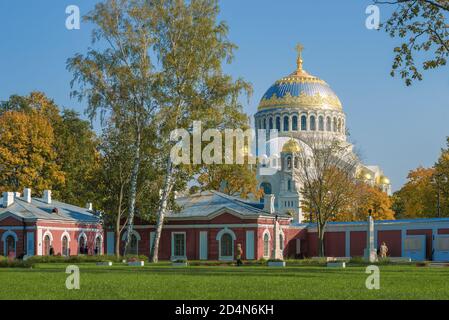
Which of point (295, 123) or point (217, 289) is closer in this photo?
point (217, 289)

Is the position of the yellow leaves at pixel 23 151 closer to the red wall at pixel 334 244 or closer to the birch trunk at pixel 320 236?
the birch trunk at pixel 320 236

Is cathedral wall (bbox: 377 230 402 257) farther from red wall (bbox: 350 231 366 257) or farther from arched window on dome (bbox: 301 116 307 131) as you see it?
arched window on dome (bbox: 301 116 307 131)

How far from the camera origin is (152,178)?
159 feet

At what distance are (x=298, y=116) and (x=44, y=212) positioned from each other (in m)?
62.9

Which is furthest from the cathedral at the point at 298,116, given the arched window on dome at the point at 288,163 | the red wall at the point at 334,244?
the red wall at the point at 334,244

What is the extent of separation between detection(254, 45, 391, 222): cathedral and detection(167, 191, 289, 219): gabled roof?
157 feet

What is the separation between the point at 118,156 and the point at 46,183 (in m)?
16.3

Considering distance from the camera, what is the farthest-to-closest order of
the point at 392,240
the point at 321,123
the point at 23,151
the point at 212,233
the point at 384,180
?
the point at 384,180, the point at 321,123, the point at 23,151, the point at 392,240, the point at 212,233

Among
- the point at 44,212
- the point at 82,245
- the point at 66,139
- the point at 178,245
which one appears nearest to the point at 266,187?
the point at 66,139

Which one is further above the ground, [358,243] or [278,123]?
[278,123]

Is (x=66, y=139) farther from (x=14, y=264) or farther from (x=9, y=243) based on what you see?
(x=14, y=264)

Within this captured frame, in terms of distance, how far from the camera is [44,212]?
181 ft

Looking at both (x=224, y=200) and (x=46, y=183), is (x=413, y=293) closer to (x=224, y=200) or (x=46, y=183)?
(x=224, y=200)
